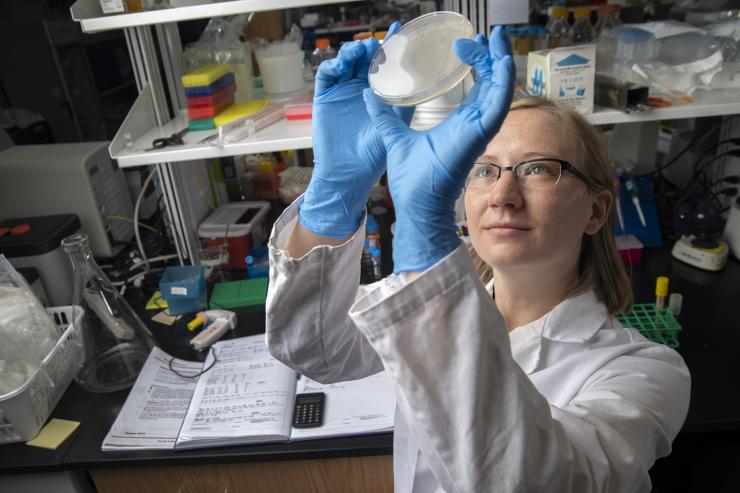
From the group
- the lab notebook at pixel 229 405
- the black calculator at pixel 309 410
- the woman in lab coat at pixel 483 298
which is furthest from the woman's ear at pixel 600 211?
the black calculator at pixel 309 410

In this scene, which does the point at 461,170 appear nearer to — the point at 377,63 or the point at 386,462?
the point at 377,63

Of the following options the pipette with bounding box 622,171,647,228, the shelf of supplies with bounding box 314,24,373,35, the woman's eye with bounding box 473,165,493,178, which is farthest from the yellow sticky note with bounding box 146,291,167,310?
the shelf of supplies with bounding box 314,24,373,35

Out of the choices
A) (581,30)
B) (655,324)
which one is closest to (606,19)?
(581,30)

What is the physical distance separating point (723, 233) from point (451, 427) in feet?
4.99

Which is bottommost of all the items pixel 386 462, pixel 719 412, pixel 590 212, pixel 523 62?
pixel 386 462

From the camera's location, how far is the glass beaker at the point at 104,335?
136 cm

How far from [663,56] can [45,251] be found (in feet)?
6.25

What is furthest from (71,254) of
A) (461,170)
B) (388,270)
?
(461,170)

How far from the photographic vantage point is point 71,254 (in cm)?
130

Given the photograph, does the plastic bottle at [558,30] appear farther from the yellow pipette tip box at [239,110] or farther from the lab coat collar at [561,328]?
the lab coat collar at [561,328]

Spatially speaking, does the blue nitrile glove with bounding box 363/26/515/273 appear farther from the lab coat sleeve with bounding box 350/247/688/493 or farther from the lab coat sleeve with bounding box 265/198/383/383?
the lab coat sleeve with bounding box 265/198/383/383

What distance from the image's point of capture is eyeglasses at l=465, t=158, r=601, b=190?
33.0 inches

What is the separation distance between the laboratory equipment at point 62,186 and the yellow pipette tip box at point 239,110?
52cm

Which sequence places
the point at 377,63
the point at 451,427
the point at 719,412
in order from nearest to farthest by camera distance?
1. the point at 451,427
2. the point at 377,63
3. the point at 719,412
